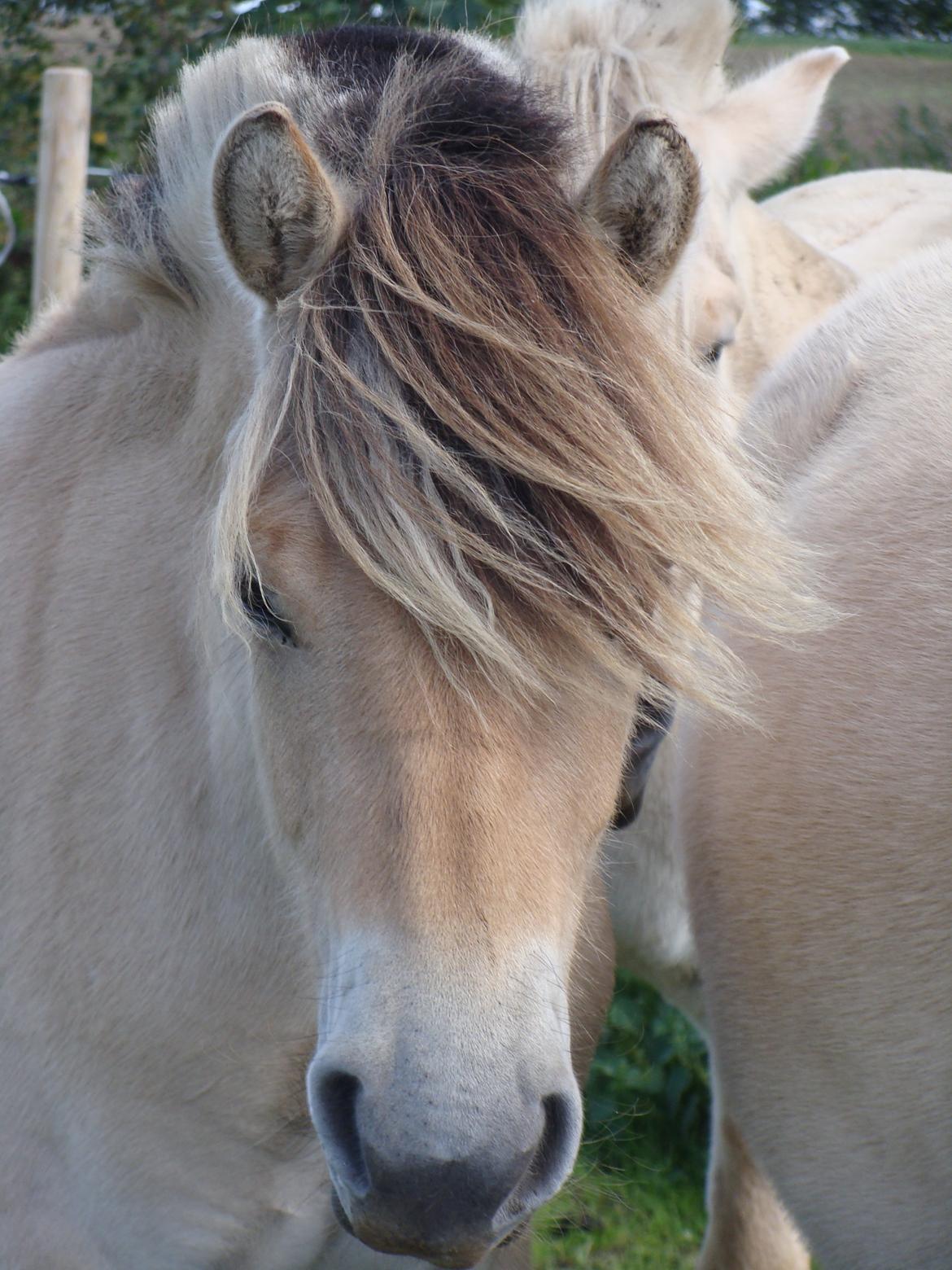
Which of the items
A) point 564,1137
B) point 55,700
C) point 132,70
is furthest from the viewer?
point 132,70

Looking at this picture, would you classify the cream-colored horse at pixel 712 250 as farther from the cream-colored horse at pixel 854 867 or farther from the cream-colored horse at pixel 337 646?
the cream-colored horse at pixel 337 646

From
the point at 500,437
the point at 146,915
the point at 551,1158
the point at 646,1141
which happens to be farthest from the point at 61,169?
the point at 551,1158

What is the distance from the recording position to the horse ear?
361 centimetres

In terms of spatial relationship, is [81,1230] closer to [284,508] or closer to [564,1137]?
[564,1137]

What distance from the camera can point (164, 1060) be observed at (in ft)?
6.59

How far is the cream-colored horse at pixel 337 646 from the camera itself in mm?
1430

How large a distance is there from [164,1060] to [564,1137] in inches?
31.4

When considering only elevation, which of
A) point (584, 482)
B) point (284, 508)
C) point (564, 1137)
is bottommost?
point (564, 1137)

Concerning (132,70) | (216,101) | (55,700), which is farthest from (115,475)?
(132,70)

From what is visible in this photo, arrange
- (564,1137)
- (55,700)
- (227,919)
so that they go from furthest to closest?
(55,700) < (227,919) < (564,1137)

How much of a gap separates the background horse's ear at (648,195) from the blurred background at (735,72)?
1031 millimetres

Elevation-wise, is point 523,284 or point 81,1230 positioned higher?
point 523,284

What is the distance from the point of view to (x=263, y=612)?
161 cm

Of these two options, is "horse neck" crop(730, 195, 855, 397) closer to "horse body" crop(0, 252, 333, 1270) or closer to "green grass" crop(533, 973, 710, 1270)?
"horse body" crop(0, 252, 333, 1270)
